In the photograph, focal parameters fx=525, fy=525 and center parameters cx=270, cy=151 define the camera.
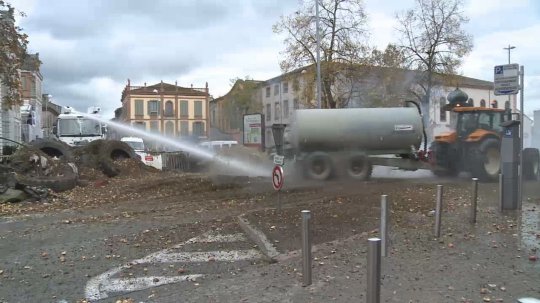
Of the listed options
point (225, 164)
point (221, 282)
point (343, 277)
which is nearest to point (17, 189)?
point (225, 164)

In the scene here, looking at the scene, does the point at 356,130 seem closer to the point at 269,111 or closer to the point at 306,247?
the point at 306,247

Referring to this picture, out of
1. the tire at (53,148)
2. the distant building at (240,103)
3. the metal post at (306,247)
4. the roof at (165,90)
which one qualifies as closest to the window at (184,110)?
the roof at (165,90)

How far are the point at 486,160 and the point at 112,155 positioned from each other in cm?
1561

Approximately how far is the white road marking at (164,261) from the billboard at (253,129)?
14319 millimetres

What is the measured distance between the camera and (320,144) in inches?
695

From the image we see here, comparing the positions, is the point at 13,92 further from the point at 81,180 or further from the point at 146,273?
the point at 146,273

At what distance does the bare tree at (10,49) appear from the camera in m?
14.7

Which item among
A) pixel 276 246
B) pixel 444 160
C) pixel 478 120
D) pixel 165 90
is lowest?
pixel 276 246

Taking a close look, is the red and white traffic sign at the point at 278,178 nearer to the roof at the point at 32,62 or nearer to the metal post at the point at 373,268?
the metal post at the point at 373,268

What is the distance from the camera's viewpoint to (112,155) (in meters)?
23.7

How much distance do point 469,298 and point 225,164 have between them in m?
16.8

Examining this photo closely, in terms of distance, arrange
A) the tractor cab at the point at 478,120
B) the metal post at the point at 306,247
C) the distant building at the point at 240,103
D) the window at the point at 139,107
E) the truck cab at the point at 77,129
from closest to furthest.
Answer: the metal post at the point at 306,247 → the tractor cab at the point at 478,120 → the truck cab at the point at 77,129 → the distant building at the point at 240,103 → the window at the point at 139,107

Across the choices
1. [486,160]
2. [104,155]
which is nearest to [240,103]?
[104,155]

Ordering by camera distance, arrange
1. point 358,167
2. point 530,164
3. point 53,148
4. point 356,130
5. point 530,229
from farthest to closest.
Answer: point 53,148
point 358,167
point 356,130
point 530,164
point 530,229
